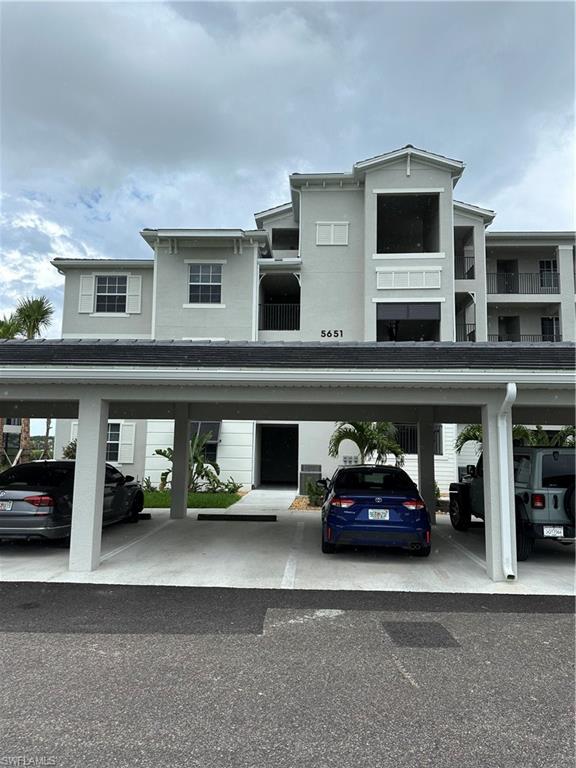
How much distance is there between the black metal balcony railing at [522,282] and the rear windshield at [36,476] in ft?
66.7

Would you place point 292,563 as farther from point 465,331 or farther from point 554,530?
point 465,331

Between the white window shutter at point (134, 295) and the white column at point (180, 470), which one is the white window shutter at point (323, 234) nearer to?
the white window shutter at point (134, 295)

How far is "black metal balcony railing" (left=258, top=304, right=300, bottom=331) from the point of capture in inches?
838

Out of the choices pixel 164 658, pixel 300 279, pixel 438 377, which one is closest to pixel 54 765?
pixel 164 658

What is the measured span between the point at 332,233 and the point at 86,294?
32.2ft

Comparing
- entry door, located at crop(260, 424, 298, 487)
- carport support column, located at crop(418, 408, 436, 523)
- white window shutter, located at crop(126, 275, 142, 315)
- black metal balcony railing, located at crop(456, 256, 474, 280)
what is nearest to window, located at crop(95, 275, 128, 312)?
white window shutter, located at crop(126, 275, 142, 315)

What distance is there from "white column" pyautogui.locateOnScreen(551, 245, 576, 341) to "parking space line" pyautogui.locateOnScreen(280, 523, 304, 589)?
16.7 m

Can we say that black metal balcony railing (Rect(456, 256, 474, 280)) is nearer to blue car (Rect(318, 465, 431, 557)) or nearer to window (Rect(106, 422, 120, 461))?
window (Rect(106, 422, 120, 461))

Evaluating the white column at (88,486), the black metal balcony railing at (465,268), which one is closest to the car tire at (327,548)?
the white column at (88,486)

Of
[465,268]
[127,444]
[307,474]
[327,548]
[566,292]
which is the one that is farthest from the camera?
[465,268]

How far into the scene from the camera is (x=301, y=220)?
20.5 meters

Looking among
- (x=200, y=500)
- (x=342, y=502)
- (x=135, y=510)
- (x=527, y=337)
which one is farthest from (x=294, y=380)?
(x=527, y=337)

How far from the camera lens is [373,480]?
8430 millimetres

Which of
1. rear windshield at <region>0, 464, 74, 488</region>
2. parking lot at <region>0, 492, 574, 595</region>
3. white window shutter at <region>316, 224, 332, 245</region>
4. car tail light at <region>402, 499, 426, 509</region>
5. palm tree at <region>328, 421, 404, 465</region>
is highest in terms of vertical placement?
white window shutter at <region>316, 224, 332, 245</region>
